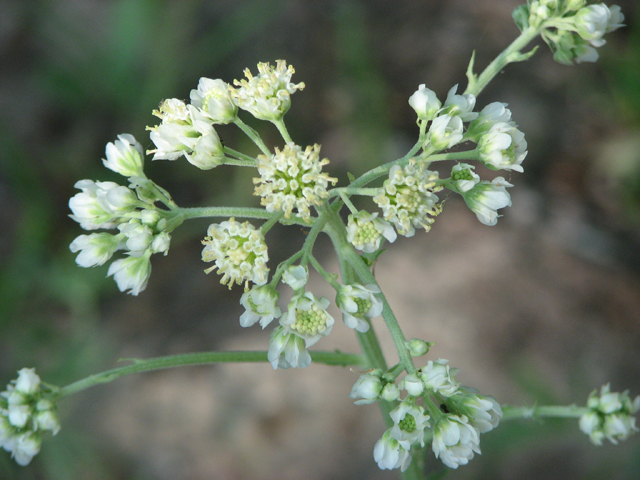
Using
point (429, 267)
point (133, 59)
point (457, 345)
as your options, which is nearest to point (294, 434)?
point (457, 345)

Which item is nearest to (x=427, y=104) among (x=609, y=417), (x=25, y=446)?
(x=609, y=417)

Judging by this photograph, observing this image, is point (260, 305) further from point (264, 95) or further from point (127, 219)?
point (264, 95)

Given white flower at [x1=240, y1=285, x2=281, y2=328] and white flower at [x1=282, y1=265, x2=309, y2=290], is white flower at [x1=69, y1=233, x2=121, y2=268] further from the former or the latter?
white flower at [x1=282, y1=265, x2=309, y2=290]

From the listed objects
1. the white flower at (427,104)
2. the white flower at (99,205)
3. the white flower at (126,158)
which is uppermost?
the white flower at (126,158)

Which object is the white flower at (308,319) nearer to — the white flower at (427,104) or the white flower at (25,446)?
the white flower at (427,104)

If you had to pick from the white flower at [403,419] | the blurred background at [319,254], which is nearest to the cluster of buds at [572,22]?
the white flower at [403,419]

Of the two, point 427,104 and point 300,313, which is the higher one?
point 427,104

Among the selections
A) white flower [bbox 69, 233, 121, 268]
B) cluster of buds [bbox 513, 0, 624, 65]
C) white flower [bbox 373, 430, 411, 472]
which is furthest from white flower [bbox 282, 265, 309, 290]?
cluster of buds [bbox 513, 0, 624, 65]
